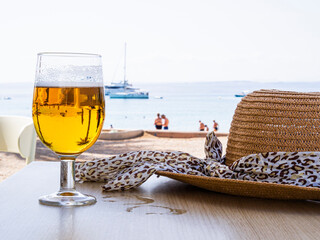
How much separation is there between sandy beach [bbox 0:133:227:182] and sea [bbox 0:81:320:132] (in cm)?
1176

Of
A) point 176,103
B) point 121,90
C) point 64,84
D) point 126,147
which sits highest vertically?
point 121,90

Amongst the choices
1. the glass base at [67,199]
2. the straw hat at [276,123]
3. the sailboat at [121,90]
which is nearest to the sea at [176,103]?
the sailboat at [121,90]

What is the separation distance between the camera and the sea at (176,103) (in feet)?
83.4

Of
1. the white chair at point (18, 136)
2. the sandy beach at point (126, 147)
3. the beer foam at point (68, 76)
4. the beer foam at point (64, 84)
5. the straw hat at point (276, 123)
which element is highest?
the beer foam at point (68, 76)

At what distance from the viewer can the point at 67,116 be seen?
0.58 meters

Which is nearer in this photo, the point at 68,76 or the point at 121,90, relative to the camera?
the point at 68,76

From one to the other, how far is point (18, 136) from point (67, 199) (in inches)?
65.5

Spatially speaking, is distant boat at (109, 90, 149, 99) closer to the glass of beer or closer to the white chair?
the white chair

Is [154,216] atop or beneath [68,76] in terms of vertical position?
beneath

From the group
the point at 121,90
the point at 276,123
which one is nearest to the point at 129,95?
the point at 121,90

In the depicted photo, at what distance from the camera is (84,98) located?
585mm

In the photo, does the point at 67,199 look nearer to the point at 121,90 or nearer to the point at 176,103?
the point at 121,90

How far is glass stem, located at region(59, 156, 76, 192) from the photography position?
0.58 m

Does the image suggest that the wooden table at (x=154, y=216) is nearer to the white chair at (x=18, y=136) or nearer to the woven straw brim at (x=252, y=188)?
the woven straw brim at (x=252, y=188)
